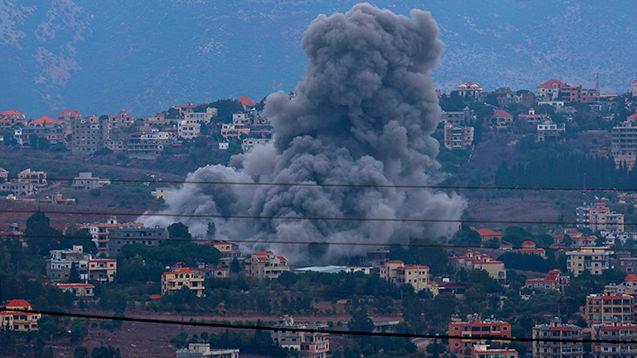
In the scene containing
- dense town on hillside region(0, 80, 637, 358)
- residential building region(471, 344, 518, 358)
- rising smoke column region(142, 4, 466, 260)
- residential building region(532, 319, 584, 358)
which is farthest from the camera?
rising smoke column region(142, 4, 466, 260)

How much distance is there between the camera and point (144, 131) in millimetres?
104250

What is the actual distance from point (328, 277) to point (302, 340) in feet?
27.8

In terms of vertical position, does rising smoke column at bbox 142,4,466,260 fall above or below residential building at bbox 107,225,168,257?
above

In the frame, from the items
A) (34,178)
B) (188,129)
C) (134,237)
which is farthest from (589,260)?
(188,129)

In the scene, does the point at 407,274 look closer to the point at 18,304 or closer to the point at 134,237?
the point at 134,237

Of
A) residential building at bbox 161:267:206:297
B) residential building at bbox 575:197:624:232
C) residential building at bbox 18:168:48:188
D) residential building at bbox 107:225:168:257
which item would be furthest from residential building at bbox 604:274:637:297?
residential building at bbox 18:168:48:188

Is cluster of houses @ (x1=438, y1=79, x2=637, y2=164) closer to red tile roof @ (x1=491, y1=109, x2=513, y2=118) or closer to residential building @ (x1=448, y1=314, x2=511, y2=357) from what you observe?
red tile roof @ (x1=491, y1=109, x2=513, y2=118)

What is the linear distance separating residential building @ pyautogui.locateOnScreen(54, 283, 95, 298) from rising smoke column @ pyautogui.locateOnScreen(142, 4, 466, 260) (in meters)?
8.35

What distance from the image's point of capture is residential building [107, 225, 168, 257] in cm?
6675

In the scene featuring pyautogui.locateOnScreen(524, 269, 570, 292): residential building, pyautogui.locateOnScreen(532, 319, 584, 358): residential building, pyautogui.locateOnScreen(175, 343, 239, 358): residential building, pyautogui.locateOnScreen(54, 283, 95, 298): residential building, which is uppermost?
pyautogui.locateOnScreen(524, 269, 570, 292): residential building

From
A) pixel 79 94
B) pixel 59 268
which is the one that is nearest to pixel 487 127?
pixel 59 268

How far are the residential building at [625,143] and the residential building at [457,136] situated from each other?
604 cm

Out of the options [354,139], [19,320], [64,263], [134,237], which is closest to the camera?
[19,320]

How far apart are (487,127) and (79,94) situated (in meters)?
71.4
